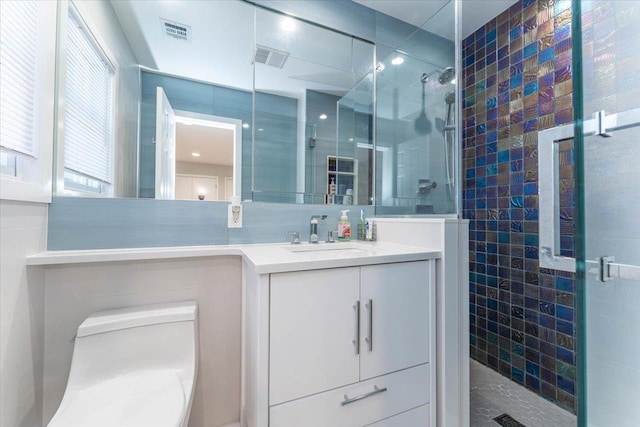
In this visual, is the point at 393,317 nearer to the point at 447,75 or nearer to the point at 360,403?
the point at 360,403

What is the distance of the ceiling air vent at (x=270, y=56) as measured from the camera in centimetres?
149

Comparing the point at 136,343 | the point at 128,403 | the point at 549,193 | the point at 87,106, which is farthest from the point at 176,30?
the point at 549,193

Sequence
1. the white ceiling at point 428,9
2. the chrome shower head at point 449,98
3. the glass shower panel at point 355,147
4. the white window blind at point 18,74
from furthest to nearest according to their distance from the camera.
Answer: the white ceiling at point 428,9
the glass shower panel at point 355,147
the chrome shower head at point 449,98
the white window blind at point 18,74

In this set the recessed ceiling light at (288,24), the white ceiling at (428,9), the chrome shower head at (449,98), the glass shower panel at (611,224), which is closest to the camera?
the glass shower panel at (611,224)

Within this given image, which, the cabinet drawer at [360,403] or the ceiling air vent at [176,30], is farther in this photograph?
the ceiling air vent at [176,30]

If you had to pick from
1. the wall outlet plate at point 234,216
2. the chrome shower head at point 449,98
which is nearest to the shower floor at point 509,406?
the wall outlet plate at point 234,216

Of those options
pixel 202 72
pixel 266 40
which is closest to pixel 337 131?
pixel 266 40

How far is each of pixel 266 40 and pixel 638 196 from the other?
1735 mm

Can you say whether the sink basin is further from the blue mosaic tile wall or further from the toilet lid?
the blue mosaic tile wall

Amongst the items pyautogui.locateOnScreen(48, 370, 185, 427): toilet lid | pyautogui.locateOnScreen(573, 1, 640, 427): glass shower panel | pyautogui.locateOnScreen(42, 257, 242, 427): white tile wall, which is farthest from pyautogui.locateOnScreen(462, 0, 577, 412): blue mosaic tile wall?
pyautogui.locateOnScreen(48, 370, 185, 427): toilet lid

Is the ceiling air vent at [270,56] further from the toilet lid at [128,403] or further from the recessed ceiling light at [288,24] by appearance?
the toilet lid at [128,403]

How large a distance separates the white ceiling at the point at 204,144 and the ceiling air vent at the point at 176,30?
47 centimetres

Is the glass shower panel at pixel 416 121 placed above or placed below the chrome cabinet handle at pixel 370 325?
above

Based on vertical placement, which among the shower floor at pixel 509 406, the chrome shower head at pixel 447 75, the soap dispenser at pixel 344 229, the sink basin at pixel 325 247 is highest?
the chrome shower head at pixel 447 75
